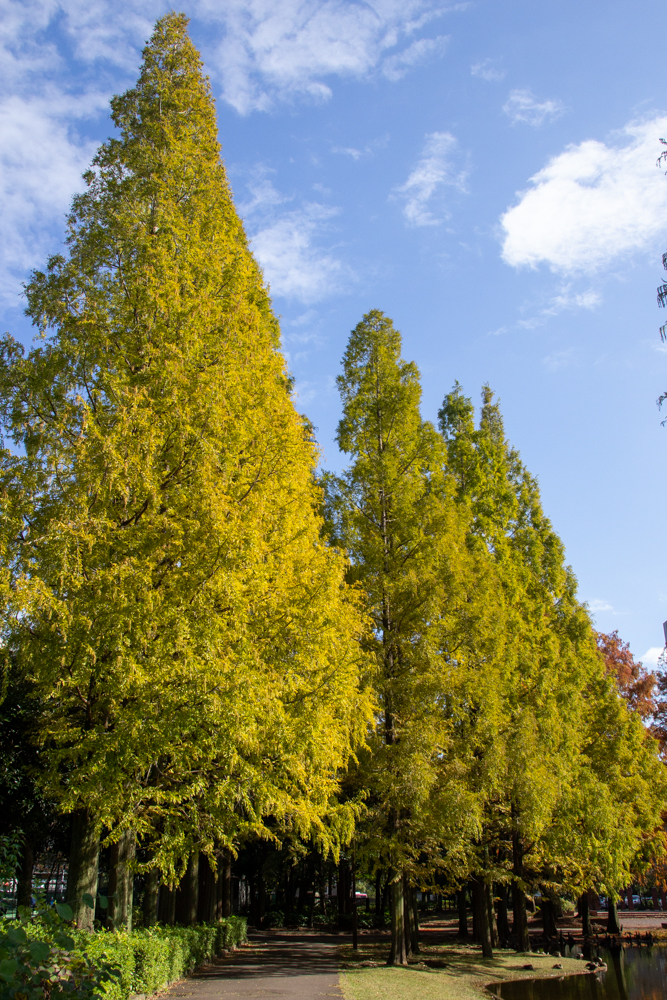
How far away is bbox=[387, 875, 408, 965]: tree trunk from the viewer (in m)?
14.8

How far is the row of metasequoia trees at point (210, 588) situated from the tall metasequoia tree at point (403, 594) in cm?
7

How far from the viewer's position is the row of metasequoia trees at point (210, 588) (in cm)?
765

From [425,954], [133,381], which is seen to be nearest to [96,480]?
[133,381]

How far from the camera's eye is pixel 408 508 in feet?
55.9

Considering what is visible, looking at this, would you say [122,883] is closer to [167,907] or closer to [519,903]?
[167,907]

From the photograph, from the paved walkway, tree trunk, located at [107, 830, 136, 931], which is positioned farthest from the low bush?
the paved walkway

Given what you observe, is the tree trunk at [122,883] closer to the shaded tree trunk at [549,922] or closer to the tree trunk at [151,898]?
the tree trunk at [151,898]

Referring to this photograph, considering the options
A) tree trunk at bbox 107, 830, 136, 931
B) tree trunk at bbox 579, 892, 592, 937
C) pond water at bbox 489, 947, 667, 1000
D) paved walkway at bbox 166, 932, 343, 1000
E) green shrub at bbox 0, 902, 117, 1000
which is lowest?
tree trunk at bbox 579, 892, 592, 937

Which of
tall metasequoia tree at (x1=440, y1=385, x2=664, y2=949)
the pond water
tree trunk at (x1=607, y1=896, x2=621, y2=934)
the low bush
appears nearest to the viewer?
the low bush

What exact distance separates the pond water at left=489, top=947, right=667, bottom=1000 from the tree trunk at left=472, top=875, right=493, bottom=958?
1.92m

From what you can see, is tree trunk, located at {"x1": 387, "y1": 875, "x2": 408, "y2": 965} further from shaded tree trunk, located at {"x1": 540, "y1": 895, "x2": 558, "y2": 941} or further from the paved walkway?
shaded tree trunk, located at {"x1": 540, "y1": 895, "x2": 558, "y2": 941}

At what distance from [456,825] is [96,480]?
1083 cm

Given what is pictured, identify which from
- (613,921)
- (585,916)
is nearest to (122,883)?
(585,916)

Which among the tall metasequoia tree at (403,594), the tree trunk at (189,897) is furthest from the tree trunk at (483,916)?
the tree trunk at (189,897)
